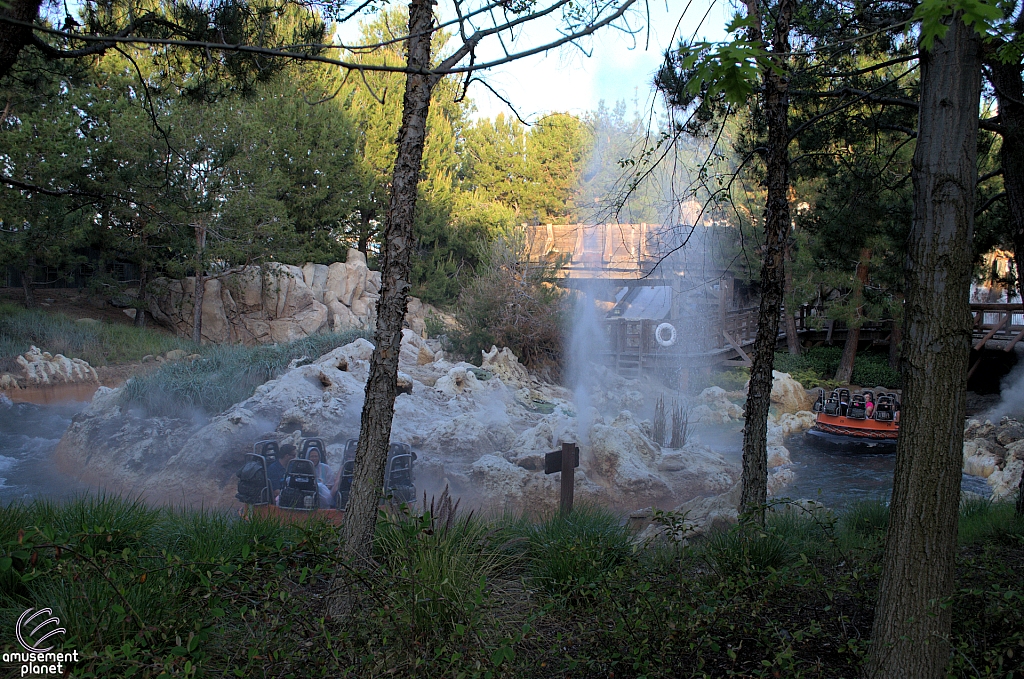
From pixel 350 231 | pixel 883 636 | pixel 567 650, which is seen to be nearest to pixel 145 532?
pixel 567 650

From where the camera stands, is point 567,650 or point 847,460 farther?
point 847,460

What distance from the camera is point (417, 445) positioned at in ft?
29.2

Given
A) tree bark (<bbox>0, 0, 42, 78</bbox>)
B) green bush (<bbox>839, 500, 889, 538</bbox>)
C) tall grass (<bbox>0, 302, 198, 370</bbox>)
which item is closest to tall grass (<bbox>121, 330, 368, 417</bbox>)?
tall grass (<bbox>0, 302, 198, 370</bbox>)

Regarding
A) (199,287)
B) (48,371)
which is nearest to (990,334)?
(199,287)

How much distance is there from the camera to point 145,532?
3.73 metres

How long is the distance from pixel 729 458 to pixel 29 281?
1229 centimetres

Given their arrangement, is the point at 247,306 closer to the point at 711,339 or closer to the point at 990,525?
the point at 711,339

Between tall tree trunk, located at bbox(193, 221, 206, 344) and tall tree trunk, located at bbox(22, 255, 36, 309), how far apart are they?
8.75 feet

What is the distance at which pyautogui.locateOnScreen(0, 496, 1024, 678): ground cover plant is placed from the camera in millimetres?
2488

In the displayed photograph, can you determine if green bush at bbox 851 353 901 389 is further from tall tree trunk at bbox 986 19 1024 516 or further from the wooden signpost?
the wooden signpost

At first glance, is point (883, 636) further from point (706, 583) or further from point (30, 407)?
point (30, 407)

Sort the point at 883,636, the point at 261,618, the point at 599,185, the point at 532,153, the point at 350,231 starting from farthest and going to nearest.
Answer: the point at 532,153, the point at 350,231, the point at 599,185, the point at 261,618, the point at 883,636

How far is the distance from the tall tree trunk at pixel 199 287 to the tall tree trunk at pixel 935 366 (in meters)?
13.1

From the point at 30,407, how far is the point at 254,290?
6387 mm
